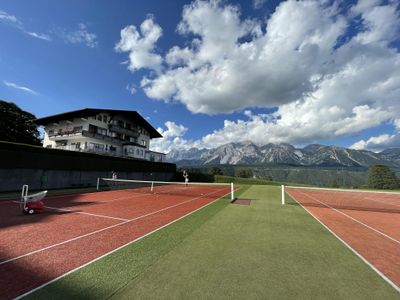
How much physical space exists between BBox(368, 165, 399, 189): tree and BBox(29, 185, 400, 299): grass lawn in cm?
10076

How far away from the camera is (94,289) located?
4.18 metres

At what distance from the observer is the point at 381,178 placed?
283ft

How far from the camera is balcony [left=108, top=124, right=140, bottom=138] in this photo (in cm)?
4750

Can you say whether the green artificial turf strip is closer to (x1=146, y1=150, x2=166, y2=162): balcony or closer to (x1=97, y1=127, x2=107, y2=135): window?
(x1=97, y1=127, x2=107, y2=135): window

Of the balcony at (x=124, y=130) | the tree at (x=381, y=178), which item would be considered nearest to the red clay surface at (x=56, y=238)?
the balcony at (x=124, y=130)

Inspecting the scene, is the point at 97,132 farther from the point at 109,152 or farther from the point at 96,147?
the point at 109,152

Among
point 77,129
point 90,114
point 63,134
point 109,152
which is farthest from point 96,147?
point 63,134

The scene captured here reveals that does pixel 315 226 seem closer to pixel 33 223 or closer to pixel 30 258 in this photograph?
pixel 30 258

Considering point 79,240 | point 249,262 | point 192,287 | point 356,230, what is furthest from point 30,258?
point 356,230

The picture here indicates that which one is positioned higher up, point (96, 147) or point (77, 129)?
point (77, 129)

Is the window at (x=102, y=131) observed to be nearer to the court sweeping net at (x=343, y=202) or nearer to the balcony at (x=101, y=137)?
the balcony at (x=101, y=137)

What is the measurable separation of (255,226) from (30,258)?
7.75m

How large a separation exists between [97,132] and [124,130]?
629 cm

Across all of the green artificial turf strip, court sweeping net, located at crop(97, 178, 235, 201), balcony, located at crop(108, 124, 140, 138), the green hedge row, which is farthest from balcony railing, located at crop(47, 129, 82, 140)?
the green artificial turf strip
